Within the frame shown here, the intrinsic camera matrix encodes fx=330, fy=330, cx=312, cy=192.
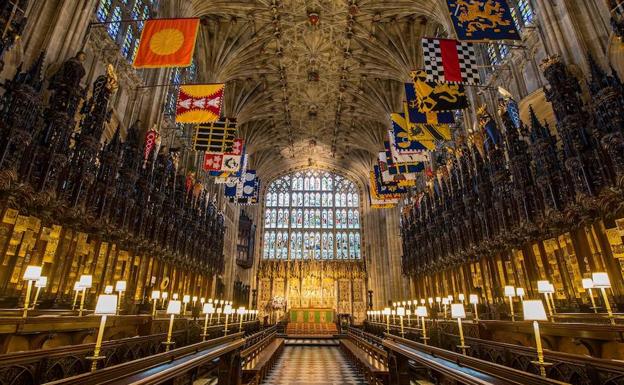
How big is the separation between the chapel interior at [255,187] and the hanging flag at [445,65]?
0.22 ft

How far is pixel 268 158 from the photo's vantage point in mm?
37062

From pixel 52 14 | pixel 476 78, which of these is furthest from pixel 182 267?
pixel 476 78

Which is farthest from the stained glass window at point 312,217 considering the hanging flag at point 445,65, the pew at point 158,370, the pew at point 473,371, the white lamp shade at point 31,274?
the pew at point 473,371

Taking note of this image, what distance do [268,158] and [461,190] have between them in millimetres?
25051

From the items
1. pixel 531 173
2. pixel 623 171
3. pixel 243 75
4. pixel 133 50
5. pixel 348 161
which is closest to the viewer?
pixel 623 171

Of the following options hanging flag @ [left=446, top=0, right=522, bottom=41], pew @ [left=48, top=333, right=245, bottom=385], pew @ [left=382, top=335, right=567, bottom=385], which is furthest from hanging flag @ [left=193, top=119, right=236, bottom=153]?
pew @ [left=382, top=335, right=567, bottom=385]

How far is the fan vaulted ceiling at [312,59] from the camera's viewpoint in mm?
20312

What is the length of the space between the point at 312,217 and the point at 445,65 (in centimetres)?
2809

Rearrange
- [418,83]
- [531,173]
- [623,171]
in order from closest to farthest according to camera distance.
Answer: [623,171] → [531,173] → [418,83]

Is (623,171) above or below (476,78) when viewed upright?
below

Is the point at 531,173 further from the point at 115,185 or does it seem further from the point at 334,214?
the point at 334,214

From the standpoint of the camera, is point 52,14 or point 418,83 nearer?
point 52,14

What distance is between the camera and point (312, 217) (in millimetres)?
37125

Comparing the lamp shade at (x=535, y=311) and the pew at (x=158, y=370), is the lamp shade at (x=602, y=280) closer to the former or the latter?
the lamp shade at (x=535, y=311)
